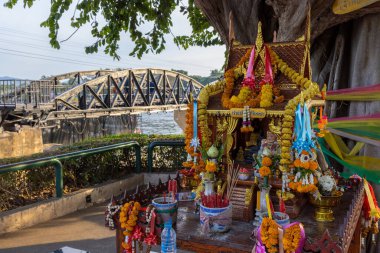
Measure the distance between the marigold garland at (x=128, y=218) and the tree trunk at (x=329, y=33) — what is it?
12.1 feet

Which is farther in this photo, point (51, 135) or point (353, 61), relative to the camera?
point (51, 135)

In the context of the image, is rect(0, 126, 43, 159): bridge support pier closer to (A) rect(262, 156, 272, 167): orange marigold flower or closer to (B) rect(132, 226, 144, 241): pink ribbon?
(B) rect(132, 226, 144, 241): pink ribbon

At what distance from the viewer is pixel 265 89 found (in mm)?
4215

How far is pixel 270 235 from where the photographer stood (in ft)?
10.2

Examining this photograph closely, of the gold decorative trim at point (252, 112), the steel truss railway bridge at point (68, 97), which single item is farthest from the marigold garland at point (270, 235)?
the steel truss railway bridge at point (68, 97)

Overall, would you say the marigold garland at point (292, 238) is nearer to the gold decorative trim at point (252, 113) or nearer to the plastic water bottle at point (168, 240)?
the plastic water bottle at point (168, 240)

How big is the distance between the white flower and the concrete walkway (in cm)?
281

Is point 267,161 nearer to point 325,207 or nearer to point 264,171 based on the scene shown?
point 264,171

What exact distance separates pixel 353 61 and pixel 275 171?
121 inches

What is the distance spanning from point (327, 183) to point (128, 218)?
2.19 meters

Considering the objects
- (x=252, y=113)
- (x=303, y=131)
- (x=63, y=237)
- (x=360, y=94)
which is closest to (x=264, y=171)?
(x=303, y=131)

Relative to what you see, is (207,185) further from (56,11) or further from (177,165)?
(56,11)

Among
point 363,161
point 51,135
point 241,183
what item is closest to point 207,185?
point 241,183

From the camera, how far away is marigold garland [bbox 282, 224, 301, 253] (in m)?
3.04
